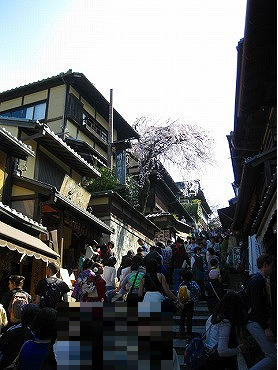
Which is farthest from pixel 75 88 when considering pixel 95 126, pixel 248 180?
pixel 248 180

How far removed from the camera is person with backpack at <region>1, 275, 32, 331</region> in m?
6.39

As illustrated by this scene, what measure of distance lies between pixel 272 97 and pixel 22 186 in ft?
30.2

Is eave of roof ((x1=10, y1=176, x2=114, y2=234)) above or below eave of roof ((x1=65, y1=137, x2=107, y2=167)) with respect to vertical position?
below

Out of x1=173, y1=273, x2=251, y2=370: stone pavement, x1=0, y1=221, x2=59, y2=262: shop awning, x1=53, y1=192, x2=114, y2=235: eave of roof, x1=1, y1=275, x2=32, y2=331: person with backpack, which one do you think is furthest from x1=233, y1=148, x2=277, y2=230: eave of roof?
x1=53, y1=192, x2=114, y2=235: eave of roof

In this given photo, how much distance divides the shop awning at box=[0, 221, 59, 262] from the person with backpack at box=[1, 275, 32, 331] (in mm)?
2382

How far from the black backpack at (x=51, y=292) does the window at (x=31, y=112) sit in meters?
16.0

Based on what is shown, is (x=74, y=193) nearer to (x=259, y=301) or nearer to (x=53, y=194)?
(x=53, y=194)

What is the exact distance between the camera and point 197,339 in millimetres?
5297

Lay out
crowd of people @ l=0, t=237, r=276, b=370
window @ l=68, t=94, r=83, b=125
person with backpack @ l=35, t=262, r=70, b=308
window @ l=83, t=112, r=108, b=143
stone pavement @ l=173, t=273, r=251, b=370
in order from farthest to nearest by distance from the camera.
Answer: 1. window @ l=83, t=112, r=108, b=143
2. window @ l=68, t=94, r=83, b=125
3. person with backpack @ l=35, t=262, r=70, b=308
4. stone pavement @ l=173, t=273, r=251, b=370
5. crowd of people @ l=0, t=237, r=276, b=370

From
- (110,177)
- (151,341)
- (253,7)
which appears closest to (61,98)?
(110,177)

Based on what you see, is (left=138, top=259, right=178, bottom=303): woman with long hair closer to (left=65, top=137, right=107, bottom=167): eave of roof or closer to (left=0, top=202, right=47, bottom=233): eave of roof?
(left=0, top=202, right=47, bottom=233): eave of roof

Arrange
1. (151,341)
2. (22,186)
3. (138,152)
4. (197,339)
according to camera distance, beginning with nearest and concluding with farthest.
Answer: (151,341), (197,339), (22,186), (138,152)

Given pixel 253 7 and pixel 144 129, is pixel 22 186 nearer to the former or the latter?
pixel 253 7

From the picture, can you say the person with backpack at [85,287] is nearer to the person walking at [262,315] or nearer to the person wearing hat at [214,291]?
the person wearing hat at [214,291]
